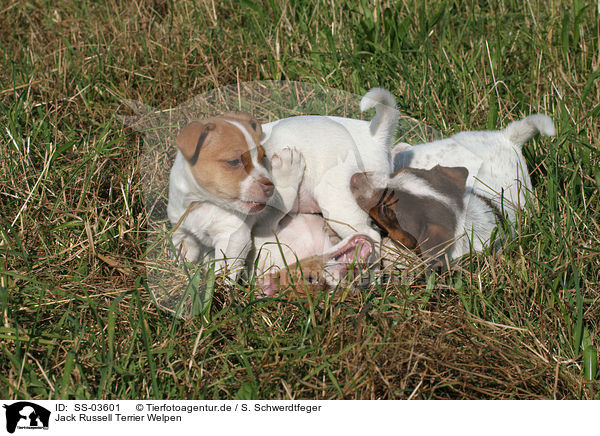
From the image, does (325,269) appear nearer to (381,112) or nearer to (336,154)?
(336,154)

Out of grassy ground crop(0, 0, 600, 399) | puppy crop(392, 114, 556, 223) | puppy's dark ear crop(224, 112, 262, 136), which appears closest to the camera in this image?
grassy ground crop(0, 0, 600, 399)

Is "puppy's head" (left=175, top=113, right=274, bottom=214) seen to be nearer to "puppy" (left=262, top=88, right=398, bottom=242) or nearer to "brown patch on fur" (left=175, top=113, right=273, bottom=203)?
"brown patch on fur" (left=175, top=113, right=273, bottom=203)

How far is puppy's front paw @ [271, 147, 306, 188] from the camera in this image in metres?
2.86

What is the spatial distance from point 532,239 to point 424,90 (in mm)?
1228

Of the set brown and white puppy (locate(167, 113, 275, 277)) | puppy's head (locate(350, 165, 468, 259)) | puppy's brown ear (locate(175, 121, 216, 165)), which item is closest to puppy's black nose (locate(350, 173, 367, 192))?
puppy's head (locate(350, 165, 468, 259))

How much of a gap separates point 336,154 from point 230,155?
0.57 m

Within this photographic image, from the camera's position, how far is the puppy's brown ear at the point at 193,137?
2666 mm

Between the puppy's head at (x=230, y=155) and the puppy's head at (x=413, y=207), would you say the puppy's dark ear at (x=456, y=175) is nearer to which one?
the puppy's head at (x=413, y=207)

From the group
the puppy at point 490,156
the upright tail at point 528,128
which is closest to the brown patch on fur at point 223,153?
the puppy at point 490,156

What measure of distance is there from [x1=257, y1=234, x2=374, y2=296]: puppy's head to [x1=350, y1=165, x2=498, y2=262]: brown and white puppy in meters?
0.16

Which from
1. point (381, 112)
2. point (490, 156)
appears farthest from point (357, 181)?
point (490, 156)

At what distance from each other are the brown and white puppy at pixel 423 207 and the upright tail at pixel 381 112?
0.23m
